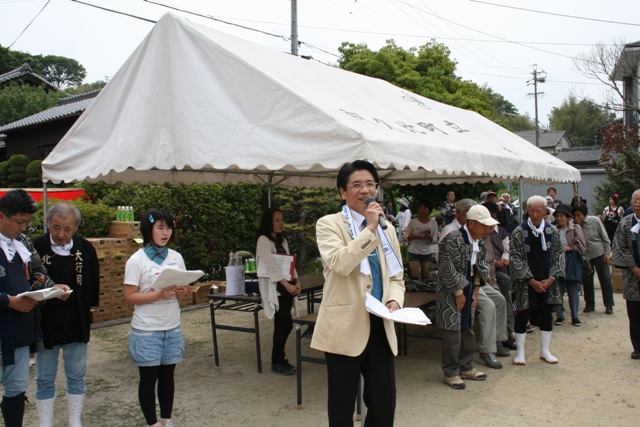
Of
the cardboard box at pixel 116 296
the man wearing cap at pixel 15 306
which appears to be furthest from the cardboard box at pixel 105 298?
the man wearing cap at pixel 15 306

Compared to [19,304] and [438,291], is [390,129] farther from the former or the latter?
[19,304]

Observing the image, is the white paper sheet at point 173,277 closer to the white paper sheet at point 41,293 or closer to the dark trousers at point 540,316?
the white paper sheet at point 41,293

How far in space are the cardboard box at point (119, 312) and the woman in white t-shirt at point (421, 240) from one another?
174 inches

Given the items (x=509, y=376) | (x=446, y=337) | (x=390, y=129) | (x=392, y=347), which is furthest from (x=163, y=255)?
(x=509, y=376)

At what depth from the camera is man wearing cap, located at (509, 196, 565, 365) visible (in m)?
5.47

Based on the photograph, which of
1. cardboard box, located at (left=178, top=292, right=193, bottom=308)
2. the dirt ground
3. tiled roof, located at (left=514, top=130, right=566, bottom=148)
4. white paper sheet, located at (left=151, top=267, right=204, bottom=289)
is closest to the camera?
white paper sheet, located at (left=151, top=267, right=204, bottom=289)

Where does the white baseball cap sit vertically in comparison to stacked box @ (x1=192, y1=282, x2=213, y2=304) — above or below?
above

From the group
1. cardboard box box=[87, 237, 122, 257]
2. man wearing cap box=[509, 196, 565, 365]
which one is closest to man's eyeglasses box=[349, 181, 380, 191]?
man wearing cap box=[509, 196, 565, 365]

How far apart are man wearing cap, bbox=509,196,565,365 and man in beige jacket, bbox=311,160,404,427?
313cm

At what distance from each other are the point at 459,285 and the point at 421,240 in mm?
3708

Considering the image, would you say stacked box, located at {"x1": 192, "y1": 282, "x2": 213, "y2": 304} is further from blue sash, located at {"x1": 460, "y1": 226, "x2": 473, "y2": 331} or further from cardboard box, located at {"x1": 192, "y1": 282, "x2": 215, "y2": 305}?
blue sash, located at {"x1": 460, "y1": 226, "x2": 473, "y2": 331}

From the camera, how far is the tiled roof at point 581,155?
43.9 meters

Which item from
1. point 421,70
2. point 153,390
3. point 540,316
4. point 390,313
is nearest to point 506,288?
point 540,316

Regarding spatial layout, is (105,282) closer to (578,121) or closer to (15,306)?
(15,306)
